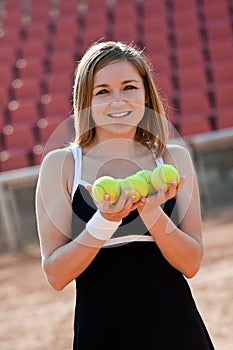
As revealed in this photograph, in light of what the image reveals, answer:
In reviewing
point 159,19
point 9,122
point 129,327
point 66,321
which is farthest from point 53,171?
point 159,19

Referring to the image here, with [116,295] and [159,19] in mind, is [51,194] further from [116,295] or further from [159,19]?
[159,19]

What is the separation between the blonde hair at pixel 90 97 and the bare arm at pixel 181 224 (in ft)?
0.20

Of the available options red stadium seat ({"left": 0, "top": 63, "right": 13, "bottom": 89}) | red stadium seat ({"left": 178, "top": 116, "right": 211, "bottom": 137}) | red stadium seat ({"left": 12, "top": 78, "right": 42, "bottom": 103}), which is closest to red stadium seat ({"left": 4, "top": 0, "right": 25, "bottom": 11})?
red stadium seat ({"left": 0, "top": 63, "right": 13, "bottom": 89})

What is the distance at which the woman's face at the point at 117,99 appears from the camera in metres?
1.50

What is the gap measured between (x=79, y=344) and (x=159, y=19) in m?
10.6

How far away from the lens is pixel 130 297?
147 cm

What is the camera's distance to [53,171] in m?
1.50

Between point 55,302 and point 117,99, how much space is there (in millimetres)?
3248

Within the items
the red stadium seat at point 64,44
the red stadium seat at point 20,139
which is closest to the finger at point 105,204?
the red stadium seat at point 20,139

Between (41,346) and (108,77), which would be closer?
(108,77)

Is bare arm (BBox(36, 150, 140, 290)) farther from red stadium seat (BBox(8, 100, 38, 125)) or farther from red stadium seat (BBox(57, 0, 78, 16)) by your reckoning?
red stadium seat (BBox(57, 0, 78, 16))

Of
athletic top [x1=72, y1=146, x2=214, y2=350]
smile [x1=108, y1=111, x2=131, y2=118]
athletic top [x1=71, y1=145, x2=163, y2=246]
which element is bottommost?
athletic top [x1=72, y1=146, x2=214, y2=350]

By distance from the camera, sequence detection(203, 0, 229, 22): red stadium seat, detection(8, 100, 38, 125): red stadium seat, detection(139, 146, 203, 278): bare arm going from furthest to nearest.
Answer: detection(203, 0, 229, 22): red stadium seat < detection(8, 100, 38, 125): red stadium seat < detection(139, 146, 203, 278): bare arm

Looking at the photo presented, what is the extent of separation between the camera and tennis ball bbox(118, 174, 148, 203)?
131cm
